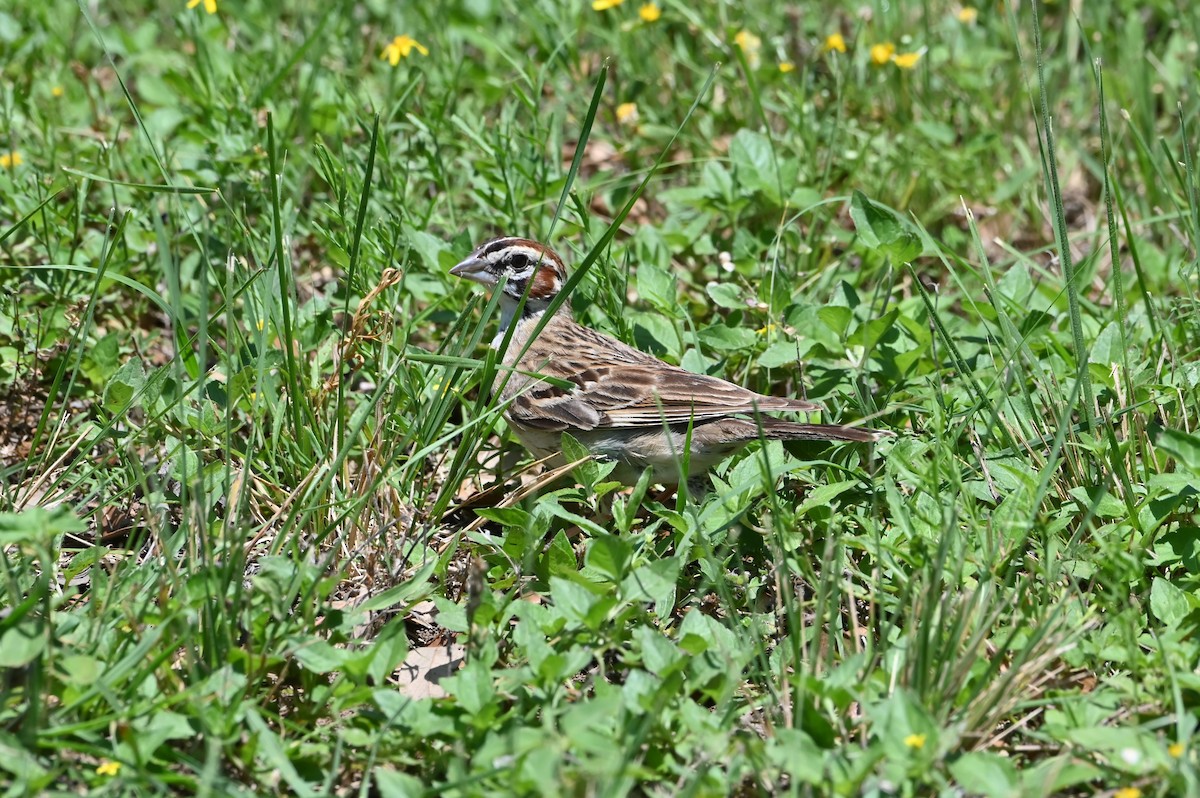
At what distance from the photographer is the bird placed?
14.9ft

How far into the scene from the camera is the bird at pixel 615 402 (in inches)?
179

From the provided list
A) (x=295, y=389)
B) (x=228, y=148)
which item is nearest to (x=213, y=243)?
(x=228, y=148)

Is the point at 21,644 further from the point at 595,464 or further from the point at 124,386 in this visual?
the point at 595,464

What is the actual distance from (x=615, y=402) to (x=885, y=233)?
117cm

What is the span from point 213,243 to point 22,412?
1127mm

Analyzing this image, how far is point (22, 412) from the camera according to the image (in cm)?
502

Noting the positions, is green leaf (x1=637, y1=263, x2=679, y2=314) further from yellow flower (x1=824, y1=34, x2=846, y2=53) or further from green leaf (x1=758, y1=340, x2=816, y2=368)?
yellow flower (x1=824, y1=34, x2=846, y2=53)

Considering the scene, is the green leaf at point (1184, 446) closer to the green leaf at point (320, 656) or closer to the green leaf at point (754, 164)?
the green leaf at point (320, 656)

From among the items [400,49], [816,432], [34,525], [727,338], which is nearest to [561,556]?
[816,432]

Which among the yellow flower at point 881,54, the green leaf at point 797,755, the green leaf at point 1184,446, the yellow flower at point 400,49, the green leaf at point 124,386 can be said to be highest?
the yellow flower at point 881,54

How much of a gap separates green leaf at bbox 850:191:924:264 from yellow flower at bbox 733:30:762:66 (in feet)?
7.23

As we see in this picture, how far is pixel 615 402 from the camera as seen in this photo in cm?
491

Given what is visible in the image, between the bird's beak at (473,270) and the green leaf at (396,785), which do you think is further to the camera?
the bird's beak at (473,270)

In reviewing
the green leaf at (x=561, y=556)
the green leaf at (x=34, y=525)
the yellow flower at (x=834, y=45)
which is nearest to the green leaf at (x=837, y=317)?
the green leaf at (x=561, y=556)
